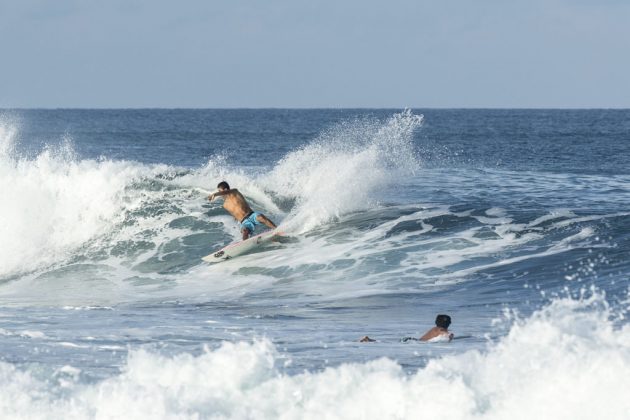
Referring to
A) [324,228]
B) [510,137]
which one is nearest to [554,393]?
[324,228]

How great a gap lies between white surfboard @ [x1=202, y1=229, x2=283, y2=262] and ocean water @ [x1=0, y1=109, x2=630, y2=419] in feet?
0.76

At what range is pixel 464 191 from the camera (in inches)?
1148

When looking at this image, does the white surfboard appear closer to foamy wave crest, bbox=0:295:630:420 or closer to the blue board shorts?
the blue board shorts

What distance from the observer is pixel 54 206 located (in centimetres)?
2166

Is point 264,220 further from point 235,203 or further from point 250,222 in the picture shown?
point 235,203

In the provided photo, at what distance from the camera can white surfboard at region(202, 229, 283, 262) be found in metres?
18.4

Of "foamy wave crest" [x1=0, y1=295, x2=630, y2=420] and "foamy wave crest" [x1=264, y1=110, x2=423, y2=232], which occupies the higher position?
"foamy wave crest" [x1=264, y1=110, x2=423, y2=232]

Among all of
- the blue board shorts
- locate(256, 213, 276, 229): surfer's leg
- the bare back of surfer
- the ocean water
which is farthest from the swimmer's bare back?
the ocean water

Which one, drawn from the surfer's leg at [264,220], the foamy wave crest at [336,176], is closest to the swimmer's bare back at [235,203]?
the surfer's leg at [264,220]

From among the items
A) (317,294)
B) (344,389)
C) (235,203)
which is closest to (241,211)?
(235,203)

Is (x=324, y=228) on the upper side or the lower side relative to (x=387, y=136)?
lower

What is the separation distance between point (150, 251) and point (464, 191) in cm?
1232

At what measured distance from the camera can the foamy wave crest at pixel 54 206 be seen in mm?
19797

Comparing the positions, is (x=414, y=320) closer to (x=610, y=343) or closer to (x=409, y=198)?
(x=610, y=343)
